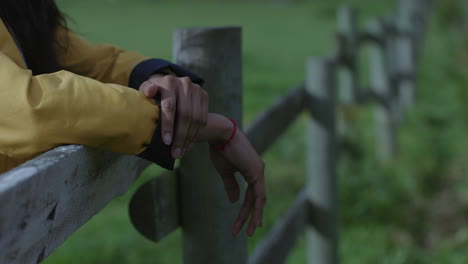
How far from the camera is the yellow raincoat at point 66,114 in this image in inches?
35.2

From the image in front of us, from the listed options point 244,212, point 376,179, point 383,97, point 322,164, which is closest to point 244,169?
point 244,212

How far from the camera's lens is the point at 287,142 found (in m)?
5.04

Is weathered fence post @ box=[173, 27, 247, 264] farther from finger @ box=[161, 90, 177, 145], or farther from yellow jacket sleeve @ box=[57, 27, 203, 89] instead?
finger @ box=[161, 90, 177, 145]

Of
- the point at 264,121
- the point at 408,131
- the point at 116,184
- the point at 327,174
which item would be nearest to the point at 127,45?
the point at 408,131

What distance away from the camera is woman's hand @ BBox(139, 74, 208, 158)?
1.00 metres

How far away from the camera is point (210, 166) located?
56.9 inches

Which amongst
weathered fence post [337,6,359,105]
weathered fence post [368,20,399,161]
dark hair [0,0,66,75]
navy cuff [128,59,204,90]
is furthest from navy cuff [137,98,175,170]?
weathered fence post [368,20,399,161]

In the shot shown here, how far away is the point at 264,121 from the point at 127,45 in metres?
7.79

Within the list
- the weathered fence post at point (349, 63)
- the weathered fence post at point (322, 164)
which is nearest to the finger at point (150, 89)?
the weathered fence post at point (322, 164)

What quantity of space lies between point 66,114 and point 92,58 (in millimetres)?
521

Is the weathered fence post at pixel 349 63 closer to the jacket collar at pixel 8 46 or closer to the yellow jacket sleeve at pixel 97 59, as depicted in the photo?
the yellow jacket sleeve at pixel 97 59

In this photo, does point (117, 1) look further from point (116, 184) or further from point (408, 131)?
point (116, 184)

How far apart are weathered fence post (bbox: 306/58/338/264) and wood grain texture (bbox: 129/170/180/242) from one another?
1227 millimetres

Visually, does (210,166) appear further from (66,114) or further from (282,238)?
(282,238)
